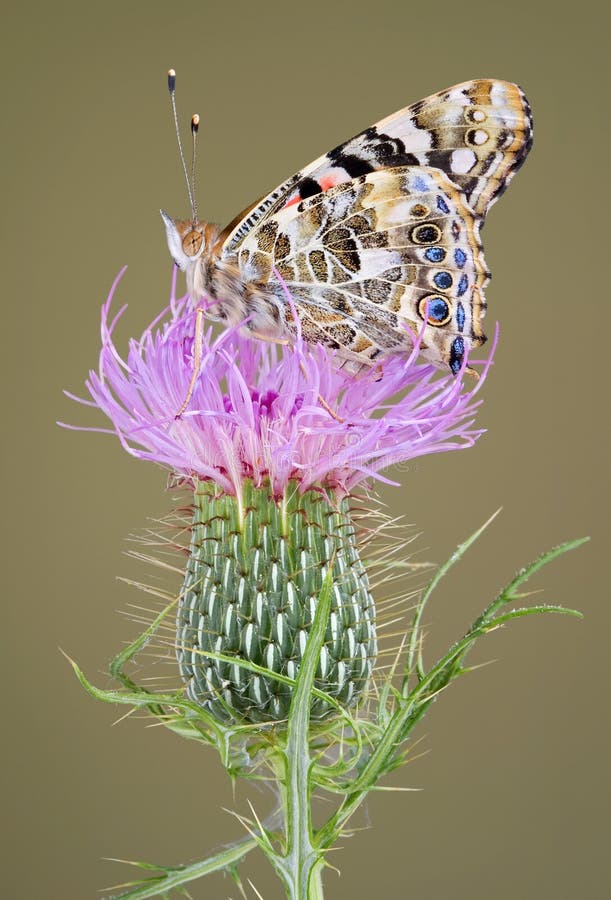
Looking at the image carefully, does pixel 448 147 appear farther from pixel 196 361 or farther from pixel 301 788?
pixel 301 788

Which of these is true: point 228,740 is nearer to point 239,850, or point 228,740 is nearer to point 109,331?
point 239,850

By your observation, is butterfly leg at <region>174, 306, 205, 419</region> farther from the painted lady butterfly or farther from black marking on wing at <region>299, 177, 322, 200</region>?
black marking on wing at <region>299, 177, 322, 200</region>

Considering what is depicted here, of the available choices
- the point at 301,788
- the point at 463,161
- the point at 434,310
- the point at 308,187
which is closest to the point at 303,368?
the point at 434,310

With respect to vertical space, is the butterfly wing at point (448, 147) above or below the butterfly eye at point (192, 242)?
above

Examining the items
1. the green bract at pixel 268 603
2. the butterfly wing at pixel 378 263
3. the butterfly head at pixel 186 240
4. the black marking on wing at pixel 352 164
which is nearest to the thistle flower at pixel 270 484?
the green bract at pixel 268 603

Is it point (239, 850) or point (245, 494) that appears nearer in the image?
point (239, 850)

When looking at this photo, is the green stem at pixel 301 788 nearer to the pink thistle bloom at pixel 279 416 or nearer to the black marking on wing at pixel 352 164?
→ the pink thistle bloom at pixel 279 416

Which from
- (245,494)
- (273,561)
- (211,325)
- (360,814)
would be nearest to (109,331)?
(211,325)

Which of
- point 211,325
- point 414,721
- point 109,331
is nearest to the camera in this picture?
point 414,721
